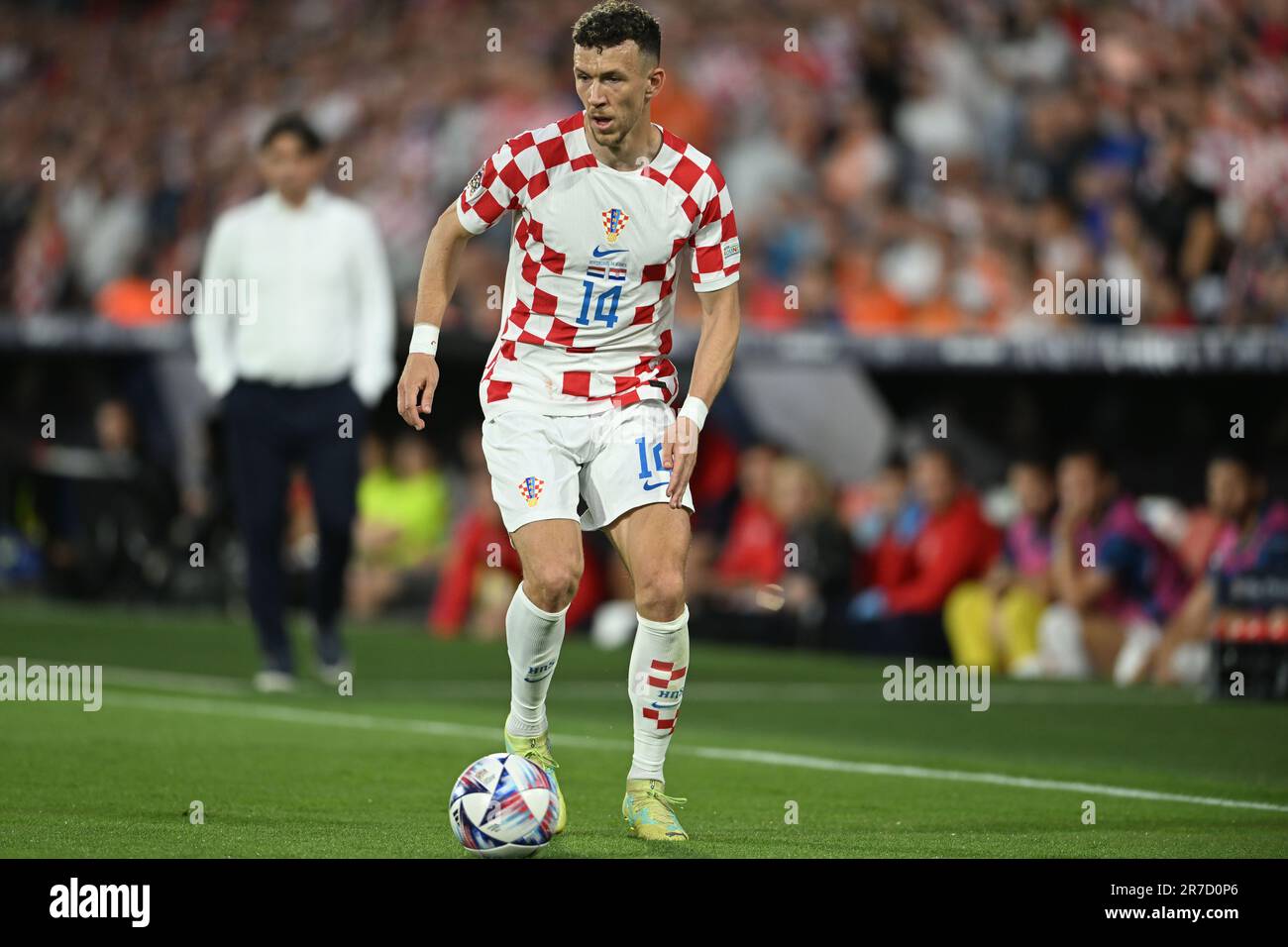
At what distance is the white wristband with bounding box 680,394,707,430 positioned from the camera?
6805mm

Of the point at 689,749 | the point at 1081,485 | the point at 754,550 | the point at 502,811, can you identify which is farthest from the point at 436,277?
the point at 754,550

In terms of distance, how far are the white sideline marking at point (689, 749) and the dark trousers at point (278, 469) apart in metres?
→ 0.75

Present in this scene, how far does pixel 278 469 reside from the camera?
455 inches

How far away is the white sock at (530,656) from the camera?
6.95m

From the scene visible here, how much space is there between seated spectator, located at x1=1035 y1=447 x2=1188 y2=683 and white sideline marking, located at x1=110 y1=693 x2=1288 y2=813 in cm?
458

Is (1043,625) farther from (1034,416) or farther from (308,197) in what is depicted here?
(308,197)

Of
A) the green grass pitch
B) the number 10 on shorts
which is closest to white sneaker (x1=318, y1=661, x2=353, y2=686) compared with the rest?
the green grass pitch

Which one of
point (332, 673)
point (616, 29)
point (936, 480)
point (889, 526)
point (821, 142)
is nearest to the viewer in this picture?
point (616, 29)

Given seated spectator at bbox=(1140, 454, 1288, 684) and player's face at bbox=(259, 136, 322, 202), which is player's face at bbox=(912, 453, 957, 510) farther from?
player's face at bbox=(259, 136, 322, 202)

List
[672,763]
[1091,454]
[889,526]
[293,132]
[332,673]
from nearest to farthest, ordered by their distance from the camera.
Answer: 1. [672,763]
2. [293,132]
3. [332,673]
4. [1091,454]
5. [889,526]

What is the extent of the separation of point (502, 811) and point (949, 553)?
8.09 metres

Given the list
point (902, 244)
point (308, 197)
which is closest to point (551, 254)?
point (308, 197)

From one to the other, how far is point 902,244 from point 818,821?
8873 millimetres

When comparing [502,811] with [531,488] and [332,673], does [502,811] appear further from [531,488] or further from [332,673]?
[332,673]
